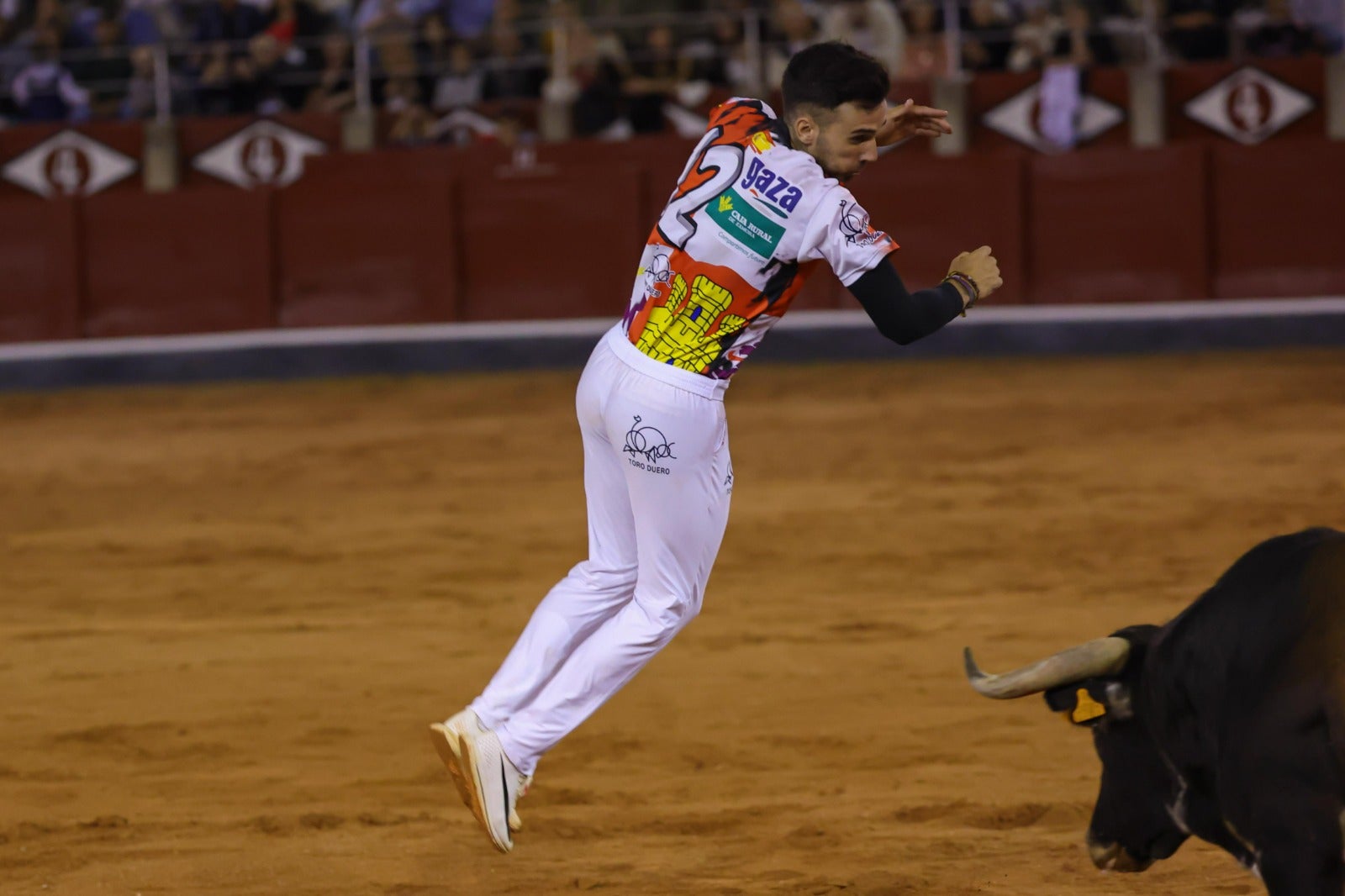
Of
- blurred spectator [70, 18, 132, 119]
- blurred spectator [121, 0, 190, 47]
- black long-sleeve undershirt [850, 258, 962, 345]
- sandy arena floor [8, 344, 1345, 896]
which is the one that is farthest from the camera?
blurred spectator [121, 0, 190, 47]

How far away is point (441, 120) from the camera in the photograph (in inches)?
520

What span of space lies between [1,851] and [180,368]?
9109mm

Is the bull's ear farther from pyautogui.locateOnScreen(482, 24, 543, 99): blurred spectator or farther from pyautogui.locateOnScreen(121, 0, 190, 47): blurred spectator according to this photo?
pyautogui.locateOnScreen(121, 0, 190, 47): blurred spectator

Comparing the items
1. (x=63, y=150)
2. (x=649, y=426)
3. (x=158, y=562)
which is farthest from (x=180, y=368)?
(x=649, y=426)

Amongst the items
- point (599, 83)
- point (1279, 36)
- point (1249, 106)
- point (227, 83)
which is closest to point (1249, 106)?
point (1249, 106)

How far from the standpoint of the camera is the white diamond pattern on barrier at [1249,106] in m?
12.3

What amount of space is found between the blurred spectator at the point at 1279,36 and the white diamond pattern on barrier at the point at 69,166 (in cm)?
828

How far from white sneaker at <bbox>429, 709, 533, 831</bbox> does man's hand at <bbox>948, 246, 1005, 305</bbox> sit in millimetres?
1355

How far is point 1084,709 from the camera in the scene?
288cm

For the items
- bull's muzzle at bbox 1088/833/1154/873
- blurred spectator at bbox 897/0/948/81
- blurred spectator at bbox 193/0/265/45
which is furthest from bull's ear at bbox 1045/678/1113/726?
blurred spectator at bbox 193/0/265/45

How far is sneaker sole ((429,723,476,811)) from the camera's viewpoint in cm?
371

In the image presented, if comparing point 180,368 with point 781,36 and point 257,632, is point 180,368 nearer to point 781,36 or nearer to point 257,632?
point 781,36

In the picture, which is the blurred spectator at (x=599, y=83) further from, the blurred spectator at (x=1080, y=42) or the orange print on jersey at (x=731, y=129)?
the orange print on jersey at (x=731, y=129)

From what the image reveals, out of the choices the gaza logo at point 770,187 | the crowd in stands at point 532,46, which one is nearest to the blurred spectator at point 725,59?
the crowd in stands at point 532,46
